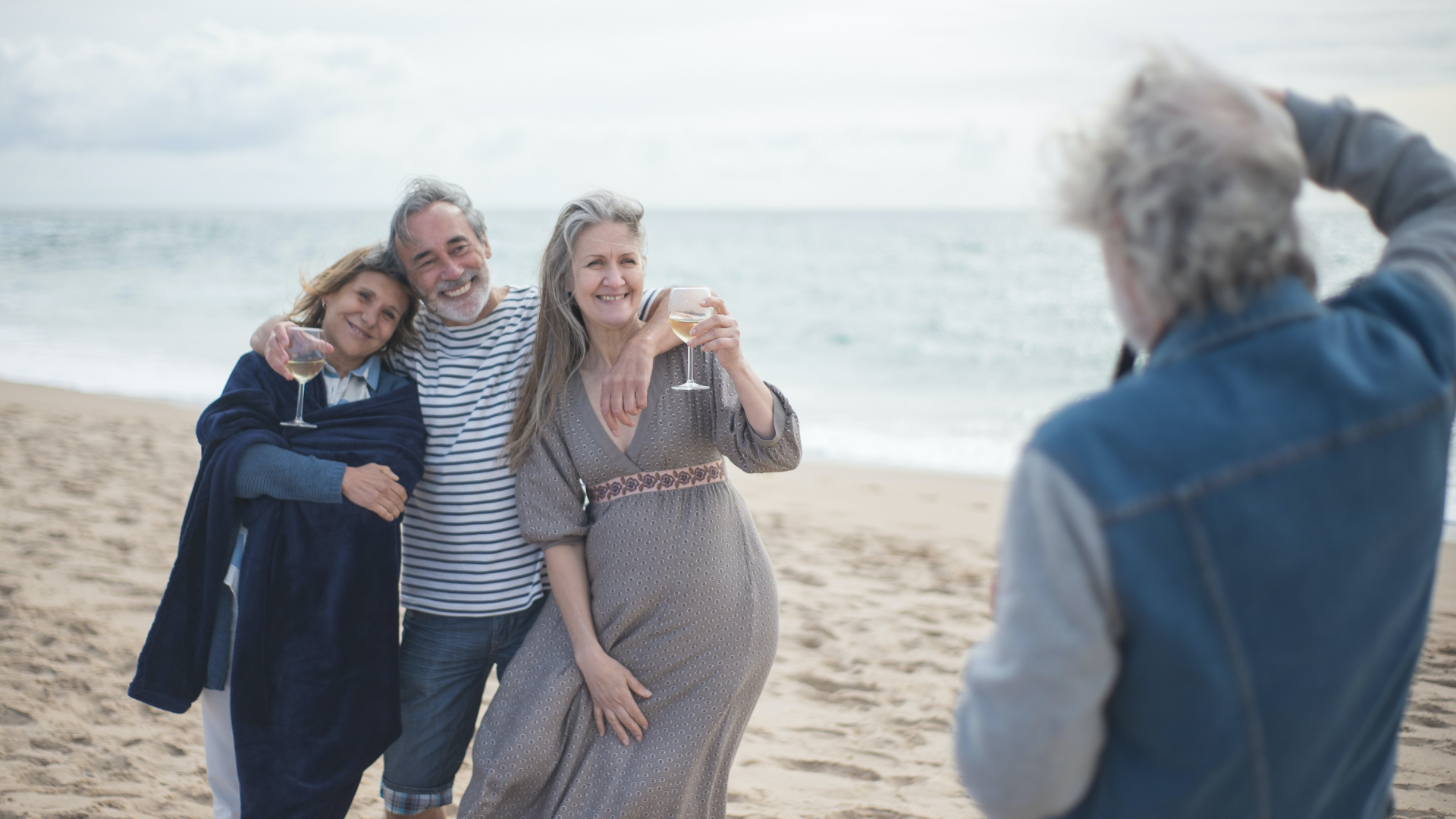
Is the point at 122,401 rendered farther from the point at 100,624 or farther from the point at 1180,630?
the point at 1180,630

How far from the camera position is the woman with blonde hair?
8.53 feet

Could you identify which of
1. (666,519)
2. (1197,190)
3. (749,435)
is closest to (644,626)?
(666,519)

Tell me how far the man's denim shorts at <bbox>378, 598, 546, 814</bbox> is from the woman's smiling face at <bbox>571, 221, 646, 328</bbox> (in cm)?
89

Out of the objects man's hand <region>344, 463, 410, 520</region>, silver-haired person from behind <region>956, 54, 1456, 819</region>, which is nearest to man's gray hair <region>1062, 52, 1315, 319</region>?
silver-haired person from behind <region>956, 54, 1456, 819</region>

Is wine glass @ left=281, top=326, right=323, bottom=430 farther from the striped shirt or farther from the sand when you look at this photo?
the sand

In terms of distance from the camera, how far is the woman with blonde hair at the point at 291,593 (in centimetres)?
260

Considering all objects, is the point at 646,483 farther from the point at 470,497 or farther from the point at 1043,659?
the point at 1043,659

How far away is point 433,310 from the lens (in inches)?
113

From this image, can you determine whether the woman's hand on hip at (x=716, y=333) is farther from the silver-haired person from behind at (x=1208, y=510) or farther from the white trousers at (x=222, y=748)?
the white trousers at (x=222, y=748)

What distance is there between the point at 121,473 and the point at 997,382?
10.9 metres

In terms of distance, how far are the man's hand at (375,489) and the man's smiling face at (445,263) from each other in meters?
0.52

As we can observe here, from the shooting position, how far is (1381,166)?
152 centimetres

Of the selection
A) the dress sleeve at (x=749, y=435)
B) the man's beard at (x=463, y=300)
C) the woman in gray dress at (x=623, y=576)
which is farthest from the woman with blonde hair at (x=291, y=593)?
the dress sleeve at (x=749, y=435)

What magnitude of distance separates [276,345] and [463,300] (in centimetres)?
51
